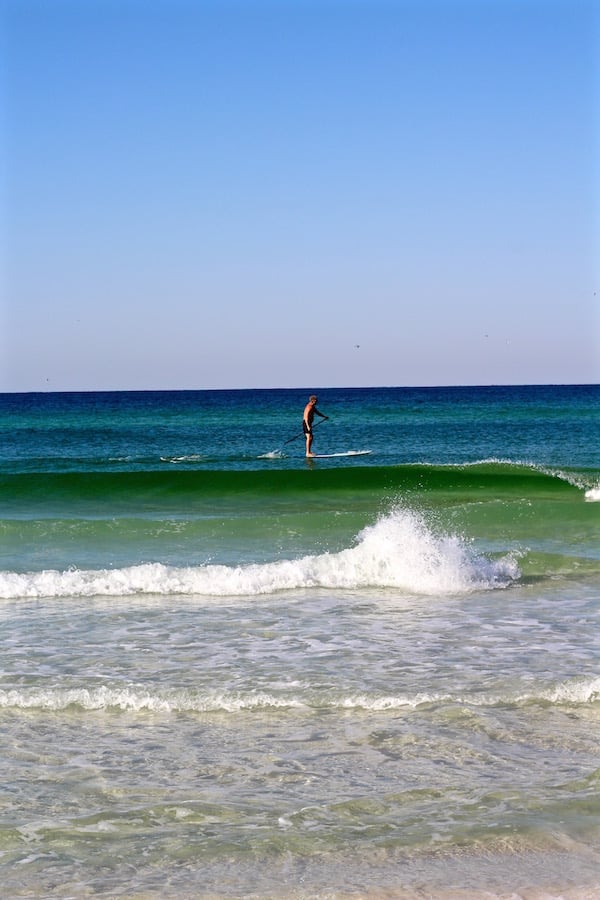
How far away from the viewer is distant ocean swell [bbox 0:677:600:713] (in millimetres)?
6844

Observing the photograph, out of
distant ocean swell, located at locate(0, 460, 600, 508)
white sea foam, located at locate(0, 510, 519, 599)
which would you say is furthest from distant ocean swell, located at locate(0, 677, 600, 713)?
distant ocean swell, located at locate(0, 460, 600, 508)

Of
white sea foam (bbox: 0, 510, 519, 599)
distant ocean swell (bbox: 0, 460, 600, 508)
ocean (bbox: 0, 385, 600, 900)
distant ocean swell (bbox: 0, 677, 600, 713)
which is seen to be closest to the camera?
ocean (bbox: 0, 385, 600, 900)

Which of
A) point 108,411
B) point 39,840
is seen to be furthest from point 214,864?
point 108,411

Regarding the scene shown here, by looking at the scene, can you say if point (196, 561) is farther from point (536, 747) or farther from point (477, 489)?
point (477, 489)

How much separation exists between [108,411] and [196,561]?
69.3 m

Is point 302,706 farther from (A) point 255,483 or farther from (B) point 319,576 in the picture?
(A) point 255,483

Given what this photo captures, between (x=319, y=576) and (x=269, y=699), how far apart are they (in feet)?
16.6

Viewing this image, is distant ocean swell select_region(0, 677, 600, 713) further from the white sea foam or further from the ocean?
the white sea foam

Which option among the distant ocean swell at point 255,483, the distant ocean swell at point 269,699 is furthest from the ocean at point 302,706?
the distant ocean swell at point 255,483

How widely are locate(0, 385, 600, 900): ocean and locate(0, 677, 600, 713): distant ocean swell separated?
21 millimetres

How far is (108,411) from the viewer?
267 feet

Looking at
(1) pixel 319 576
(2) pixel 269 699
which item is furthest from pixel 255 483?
(2) pixel 269 699

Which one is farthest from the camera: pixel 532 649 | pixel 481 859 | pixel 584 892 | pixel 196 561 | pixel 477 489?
pixel 477 489

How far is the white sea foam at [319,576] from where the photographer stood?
37.7 ft
